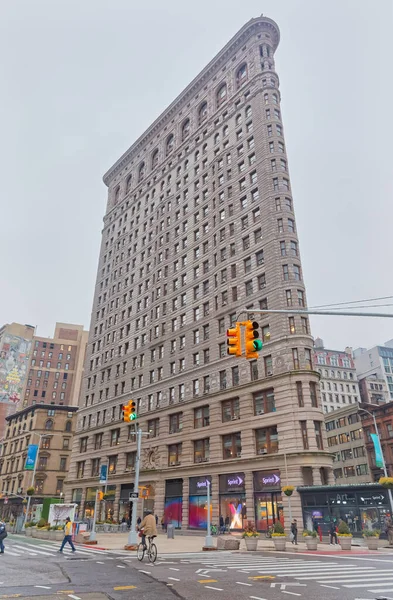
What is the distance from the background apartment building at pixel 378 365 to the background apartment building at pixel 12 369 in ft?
306

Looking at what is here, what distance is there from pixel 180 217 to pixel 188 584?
57.7 m

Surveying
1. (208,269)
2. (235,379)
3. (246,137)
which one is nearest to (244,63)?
(246,137)

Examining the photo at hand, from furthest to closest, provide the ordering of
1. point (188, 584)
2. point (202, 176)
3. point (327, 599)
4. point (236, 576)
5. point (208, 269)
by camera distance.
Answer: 1. point (202, 176)
2. point (208, 269)
3. point (236, 576)
4. point (188, 584)
5. point (327, 599)

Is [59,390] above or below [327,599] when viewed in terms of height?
above

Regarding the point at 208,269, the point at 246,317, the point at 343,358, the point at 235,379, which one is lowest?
the point at 235,379

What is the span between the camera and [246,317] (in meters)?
46.5

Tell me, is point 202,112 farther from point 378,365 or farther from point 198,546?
point 378,365

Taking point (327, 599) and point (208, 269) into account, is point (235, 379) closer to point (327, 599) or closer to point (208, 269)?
point (208, 269)

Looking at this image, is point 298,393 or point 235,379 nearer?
point 298,393

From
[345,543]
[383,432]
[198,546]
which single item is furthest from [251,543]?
[383,432]

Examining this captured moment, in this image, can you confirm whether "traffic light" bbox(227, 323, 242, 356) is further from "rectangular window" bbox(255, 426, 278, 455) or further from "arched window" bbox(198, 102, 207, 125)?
"arched window" bbox(198, 102, 207, 125)

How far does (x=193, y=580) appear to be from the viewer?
13086 millimetres

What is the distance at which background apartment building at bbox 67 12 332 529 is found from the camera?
4047 centimetres

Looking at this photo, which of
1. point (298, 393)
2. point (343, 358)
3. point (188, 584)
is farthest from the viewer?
point (343, 358)
